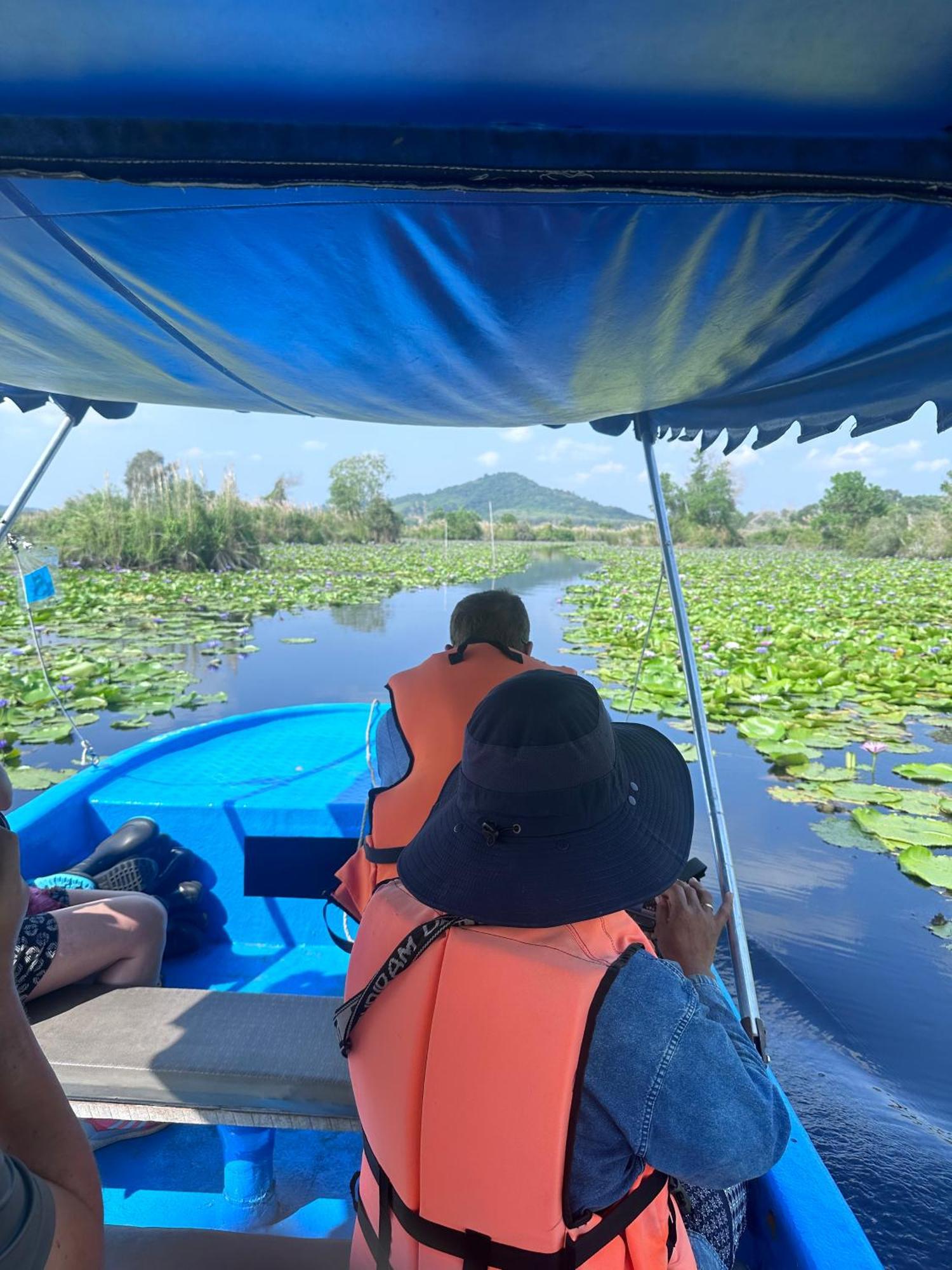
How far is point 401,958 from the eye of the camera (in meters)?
0.76

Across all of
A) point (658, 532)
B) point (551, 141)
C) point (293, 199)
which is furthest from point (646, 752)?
point (658, 532)

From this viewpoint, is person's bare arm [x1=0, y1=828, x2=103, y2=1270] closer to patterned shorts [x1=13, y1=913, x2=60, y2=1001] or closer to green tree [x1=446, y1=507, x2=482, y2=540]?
patterned shorts [x1=13, y1=913, x2=60, y2=1001]

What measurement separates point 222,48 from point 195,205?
28 centimetres

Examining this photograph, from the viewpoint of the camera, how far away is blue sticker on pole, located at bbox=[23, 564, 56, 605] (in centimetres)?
273

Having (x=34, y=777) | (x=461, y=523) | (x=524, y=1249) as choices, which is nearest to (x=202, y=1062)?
(x=524, y=1249)

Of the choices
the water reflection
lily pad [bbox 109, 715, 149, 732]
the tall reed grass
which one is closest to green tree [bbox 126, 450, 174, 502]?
the tall reed grass

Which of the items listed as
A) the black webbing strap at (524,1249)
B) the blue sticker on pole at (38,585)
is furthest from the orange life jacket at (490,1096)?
the blue sticker on pole at (38,585)

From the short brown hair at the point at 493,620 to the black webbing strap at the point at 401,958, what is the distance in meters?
1.02

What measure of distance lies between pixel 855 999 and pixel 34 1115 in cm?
296

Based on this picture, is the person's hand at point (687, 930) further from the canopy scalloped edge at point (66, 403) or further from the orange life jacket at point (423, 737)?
the canopy scalloped edge at point (66, 403)

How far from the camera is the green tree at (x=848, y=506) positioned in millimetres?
37438

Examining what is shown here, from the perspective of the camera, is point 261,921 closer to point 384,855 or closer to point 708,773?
point 384,855

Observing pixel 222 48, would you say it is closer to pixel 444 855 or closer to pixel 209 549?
pixel 444 855

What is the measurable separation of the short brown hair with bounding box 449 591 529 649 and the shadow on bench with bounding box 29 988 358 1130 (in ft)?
2.87
